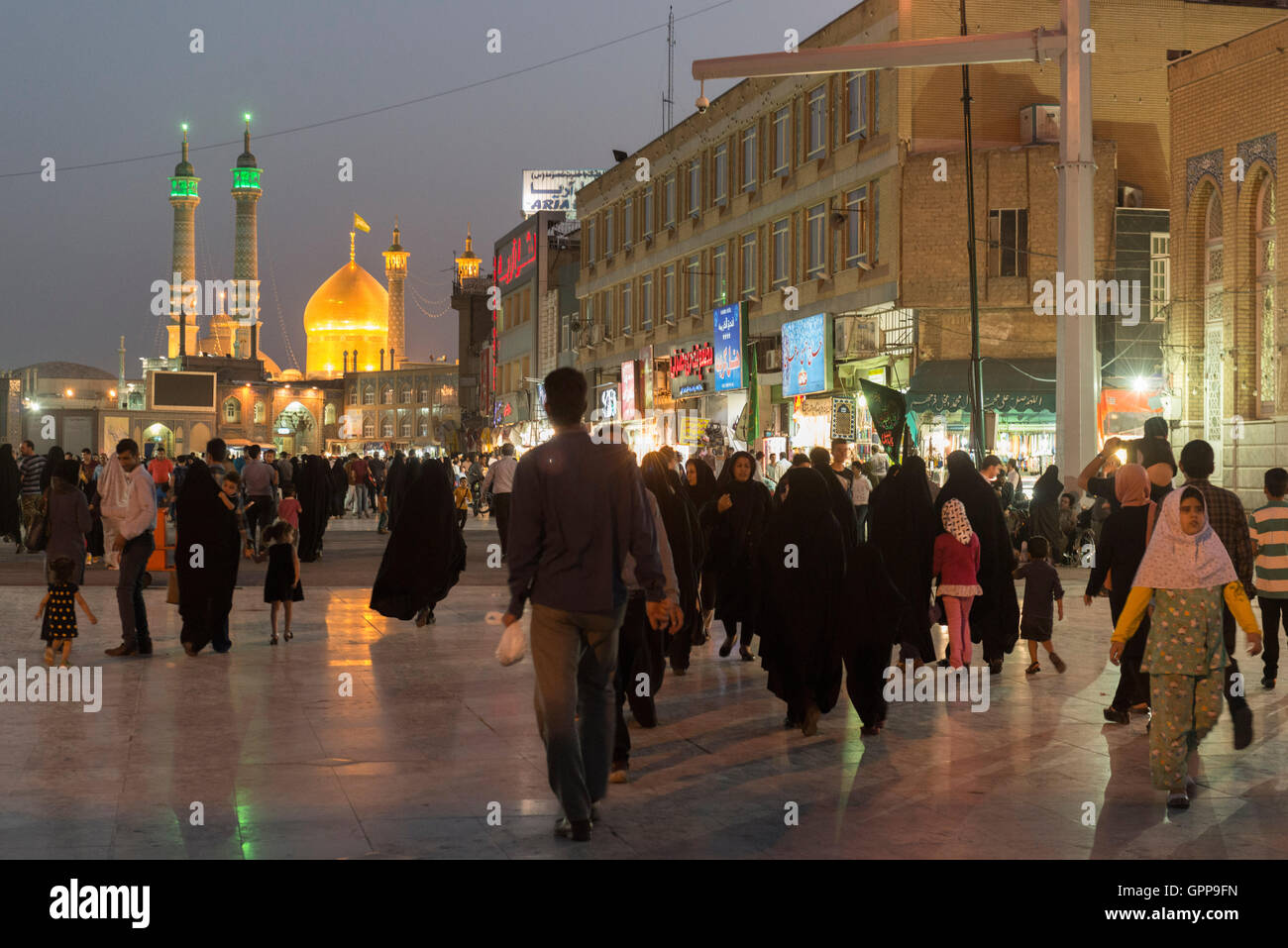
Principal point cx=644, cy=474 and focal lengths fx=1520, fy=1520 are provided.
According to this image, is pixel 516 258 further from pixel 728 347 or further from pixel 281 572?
pixel 281 572

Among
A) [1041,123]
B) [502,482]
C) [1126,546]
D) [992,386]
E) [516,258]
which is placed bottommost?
[1126,546]

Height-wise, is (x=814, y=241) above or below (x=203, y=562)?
above

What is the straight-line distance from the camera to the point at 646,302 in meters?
48.4

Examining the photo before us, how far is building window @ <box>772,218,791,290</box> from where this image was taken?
120 feet

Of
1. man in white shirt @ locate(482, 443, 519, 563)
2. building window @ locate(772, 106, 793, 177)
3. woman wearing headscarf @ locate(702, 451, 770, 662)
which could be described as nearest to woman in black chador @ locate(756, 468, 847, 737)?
woman wearing headscarf @ locate(702, 451, 770, 662)

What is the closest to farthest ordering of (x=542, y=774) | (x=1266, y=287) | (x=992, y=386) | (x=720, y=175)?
(x=542, y=774), (x=1266, y=287), (x=992, y=386), (x=720, y=175)

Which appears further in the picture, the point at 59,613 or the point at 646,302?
the point at 646,302

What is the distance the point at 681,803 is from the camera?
23.0 feet

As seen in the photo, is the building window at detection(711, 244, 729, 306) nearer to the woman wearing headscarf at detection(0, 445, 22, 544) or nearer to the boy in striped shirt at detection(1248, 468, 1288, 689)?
the woman wearing headscarf at detection(0, 445, 22, 544)

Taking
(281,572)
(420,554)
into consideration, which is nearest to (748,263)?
(420,554)

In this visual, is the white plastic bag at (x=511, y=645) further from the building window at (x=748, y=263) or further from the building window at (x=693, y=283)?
the building window at (x=693, y=283)

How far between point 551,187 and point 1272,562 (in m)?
70.3
